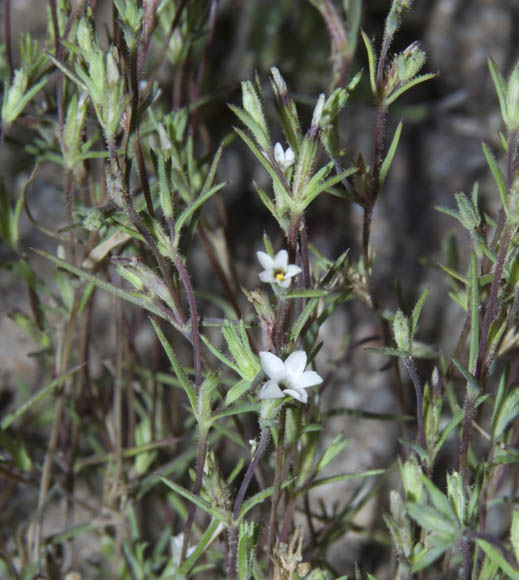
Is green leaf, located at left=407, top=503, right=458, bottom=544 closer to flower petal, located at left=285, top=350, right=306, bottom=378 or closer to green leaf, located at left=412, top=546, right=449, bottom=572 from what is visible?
green leaf, located at left=412, top=546, right=449, bottom=572

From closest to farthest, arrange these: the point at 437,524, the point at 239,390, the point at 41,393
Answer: the point at 437,524 < the point at 239,390 < the point at 41,393

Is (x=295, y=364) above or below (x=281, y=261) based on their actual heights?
below

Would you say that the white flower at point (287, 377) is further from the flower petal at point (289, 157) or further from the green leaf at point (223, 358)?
the flower petal at point (289, 157)

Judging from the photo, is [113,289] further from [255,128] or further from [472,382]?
[472,382]

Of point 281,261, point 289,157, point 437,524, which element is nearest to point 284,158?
point 289,157

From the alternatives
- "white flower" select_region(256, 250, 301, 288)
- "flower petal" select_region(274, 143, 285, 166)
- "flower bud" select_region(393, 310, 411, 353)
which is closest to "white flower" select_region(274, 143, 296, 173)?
"flower petal" select_region(274, 143, 285, 166)

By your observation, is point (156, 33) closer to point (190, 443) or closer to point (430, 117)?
point (190, 443)

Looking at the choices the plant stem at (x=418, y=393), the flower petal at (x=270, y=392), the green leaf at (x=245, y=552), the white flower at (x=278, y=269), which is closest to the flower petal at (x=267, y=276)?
the white flower at (x=278, y=269)

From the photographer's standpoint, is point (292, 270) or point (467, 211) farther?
point (467, 211)
